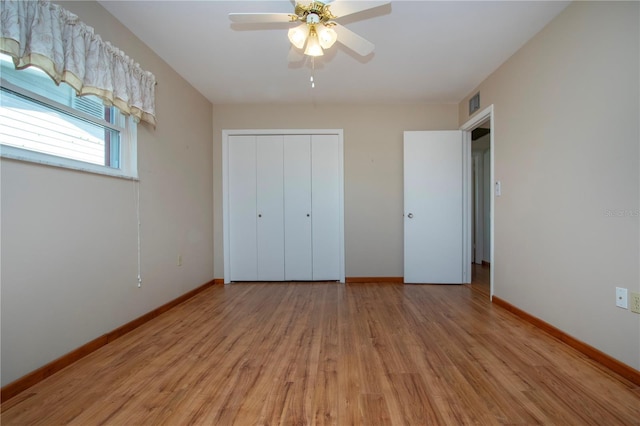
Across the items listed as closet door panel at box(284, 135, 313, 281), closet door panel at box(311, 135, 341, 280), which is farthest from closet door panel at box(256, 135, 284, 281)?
closet door panel at box(311, 135, 341, 280)

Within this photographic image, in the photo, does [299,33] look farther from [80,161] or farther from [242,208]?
[242,208]

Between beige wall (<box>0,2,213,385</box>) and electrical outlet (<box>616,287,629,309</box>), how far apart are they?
127 inches

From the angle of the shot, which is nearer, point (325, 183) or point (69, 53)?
point (69, 53)

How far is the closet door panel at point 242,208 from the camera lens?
3762 millimetres

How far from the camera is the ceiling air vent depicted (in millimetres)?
3164

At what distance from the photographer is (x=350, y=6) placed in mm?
1616

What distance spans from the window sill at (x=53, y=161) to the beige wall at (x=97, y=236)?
3 cm

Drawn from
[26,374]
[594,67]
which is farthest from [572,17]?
[26,374]

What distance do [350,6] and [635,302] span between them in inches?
89.6

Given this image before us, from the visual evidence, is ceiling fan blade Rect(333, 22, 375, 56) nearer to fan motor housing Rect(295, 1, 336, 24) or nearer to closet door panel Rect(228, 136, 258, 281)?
fan motor housing Rect(295, 1, 336, 24)

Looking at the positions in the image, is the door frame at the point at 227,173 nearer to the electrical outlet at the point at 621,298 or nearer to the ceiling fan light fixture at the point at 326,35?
the ceiling fan light fixture at the point at 326,35

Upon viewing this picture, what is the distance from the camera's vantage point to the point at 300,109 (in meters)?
3.74

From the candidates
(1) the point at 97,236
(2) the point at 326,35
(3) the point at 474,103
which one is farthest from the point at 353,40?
(1) the point at 97,236

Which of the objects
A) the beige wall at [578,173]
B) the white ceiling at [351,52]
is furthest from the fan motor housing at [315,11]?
the beige wall at [578,173]
